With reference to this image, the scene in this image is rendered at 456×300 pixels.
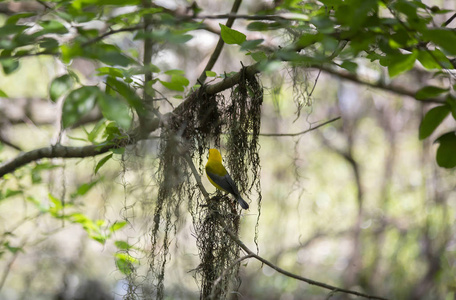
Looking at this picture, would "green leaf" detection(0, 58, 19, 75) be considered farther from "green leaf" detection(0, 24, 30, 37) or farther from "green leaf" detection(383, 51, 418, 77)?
"green leaf" detection(383, 51, 418, 77)

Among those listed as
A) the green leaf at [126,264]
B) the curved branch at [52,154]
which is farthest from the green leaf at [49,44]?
the green leaf at [126,264]

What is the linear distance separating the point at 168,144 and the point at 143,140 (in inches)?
7.1

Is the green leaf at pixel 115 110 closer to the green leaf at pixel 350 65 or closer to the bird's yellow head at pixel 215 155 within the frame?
the green leaf at pixel 350 65

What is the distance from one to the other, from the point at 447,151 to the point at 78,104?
112cm

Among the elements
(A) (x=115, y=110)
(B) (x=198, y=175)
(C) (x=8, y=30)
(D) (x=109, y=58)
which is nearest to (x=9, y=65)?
(C) (x=8, y=30)

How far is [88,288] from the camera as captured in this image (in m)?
5.51

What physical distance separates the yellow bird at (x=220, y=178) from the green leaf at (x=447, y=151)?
3.65ft

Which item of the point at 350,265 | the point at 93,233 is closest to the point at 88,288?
the point at 93,233

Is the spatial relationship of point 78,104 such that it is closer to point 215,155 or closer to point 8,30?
point 8,30

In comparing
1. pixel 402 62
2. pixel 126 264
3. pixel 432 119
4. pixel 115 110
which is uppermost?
pixel 402 62

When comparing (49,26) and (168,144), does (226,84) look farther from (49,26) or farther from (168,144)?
(49,26)

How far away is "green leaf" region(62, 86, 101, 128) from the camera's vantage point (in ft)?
3.40

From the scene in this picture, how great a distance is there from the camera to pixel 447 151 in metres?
1.33

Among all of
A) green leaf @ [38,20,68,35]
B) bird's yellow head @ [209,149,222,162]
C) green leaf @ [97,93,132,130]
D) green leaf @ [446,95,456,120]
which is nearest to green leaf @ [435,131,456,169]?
green leaf @ [446,95,456,120]
